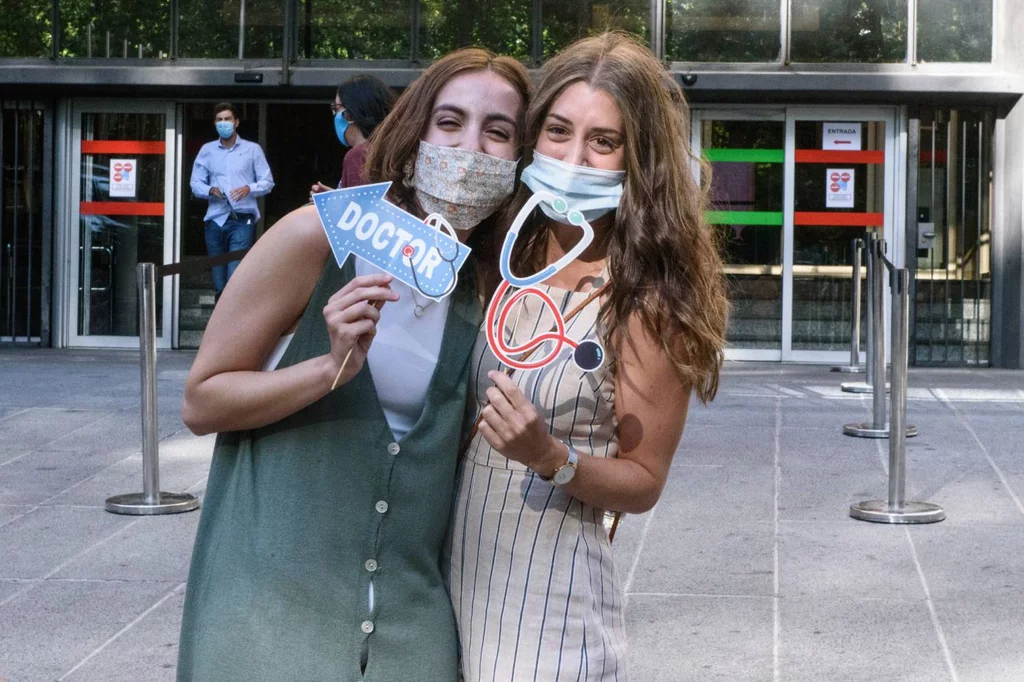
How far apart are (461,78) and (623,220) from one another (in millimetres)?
346

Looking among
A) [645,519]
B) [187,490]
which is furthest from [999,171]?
[187,490]

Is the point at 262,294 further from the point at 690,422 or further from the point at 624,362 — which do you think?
the point at 690,422

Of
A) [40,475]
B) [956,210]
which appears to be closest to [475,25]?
[956,210]

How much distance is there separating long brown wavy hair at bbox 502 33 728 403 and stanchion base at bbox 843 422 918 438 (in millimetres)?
6367

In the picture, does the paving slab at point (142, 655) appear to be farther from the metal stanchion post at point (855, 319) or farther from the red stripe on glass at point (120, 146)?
the red stripe on glass at point (120, 146)

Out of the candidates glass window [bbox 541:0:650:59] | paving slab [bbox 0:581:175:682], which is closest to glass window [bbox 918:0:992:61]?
glass window [bbox 541:0:650:59]

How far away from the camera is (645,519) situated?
6359 millimetres

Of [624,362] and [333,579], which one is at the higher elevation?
[624,362]

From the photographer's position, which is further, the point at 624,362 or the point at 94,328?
the point at 94,328

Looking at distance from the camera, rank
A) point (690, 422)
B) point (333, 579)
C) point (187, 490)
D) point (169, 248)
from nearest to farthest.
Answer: point (333, 579)
point (187, 490)
point (690, 422)
point (169, 248)

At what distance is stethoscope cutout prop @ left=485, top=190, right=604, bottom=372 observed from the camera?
2078mm

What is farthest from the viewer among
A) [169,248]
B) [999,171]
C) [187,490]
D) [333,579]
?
[169,248]

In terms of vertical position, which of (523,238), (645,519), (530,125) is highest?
(530,125)

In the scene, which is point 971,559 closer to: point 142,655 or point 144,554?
point 142,655
